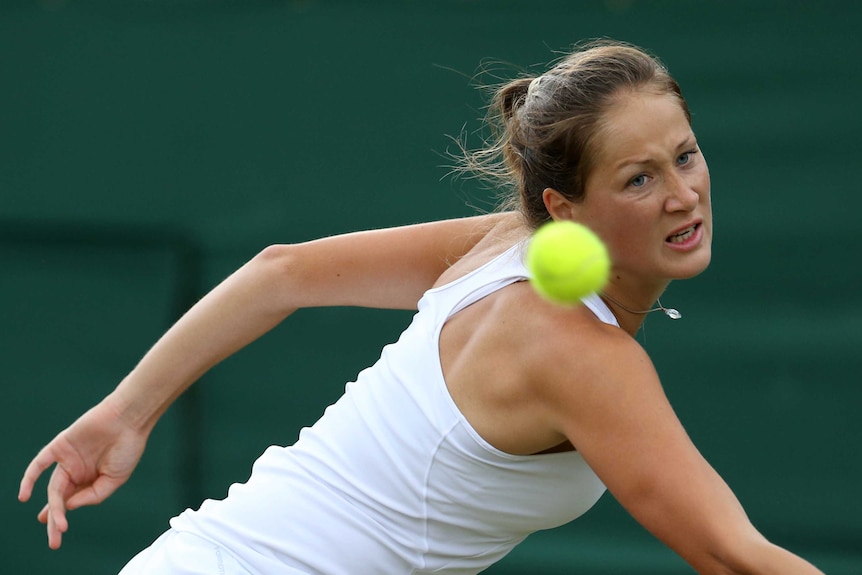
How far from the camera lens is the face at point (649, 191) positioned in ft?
5.73

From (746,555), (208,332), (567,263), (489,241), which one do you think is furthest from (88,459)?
(746,555)

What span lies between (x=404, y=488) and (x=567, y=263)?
526 mm

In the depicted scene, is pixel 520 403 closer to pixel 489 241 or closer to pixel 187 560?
pixel 489 241

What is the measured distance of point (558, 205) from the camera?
1.85 meters

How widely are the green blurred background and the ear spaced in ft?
4.39

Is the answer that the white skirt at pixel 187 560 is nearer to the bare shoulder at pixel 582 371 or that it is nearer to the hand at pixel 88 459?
the hand at pixel 88 459

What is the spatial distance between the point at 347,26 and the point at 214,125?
475mm

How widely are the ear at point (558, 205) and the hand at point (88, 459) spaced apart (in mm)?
876

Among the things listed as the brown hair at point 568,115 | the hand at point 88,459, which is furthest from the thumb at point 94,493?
the brown hair at point 568,115

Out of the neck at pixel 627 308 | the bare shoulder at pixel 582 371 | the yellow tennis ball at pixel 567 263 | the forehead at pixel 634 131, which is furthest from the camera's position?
the neck at pixel 627 308

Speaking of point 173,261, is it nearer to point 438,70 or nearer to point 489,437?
point 438,70

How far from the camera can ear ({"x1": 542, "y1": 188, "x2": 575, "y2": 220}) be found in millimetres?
1833

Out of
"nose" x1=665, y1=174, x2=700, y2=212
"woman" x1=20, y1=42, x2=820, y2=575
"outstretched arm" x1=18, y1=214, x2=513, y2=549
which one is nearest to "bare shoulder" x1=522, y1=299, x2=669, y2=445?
"woman" x1=20, y1=42, x2=820, y2=575

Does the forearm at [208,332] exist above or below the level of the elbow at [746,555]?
above
